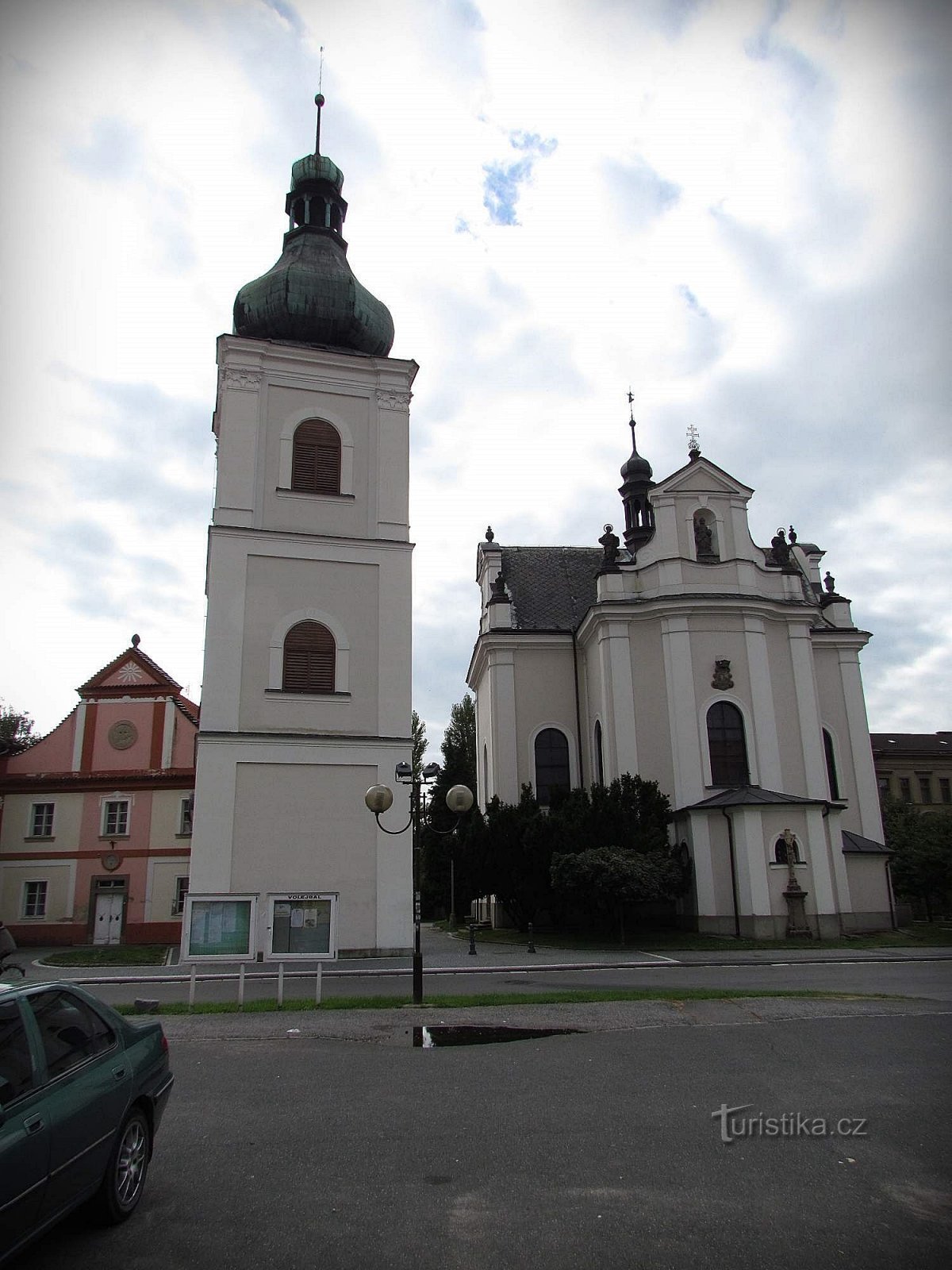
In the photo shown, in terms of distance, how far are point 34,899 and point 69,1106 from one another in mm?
31767

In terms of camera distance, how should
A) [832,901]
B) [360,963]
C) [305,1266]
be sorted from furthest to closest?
[832,901], [360,963], [305,1266]

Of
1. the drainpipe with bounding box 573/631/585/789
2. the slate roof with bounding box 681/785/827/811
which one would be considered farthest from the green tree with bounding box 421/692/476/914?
the slate roof with bounding box 681/785/827/811

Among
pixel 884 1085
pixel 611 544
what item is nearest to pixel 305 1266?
pixel 884 1085

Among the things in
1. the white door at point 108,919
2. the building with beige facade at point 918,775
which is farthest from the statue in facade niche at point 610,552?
the building with beige facade at point 918,775

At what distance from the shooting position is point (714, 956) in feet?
70.6

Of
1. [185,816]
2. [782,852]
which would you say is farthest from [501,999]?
[185,816]

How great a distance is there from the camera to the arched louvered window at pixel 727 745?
29625 mm

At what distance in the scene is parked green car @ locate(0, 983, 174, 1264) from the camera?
4.20 metres

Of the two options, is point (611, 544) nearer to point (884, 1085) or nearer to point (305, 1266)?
point (884, 1085)

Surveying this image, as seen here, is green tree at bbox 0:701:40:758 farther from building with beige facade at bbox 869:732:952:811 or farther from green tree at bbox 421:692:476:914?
building with beige facade at bbox 869:732:952:811

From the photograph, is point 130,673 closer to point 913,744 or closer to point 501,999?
point 501,999

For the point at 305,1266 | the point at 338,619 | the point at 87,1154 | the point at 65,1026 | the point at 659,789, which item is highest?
the point at 338,619

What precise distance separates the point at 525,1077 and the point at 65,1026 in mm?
5069

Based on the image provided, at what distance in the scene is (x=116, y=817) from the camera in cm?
3366
